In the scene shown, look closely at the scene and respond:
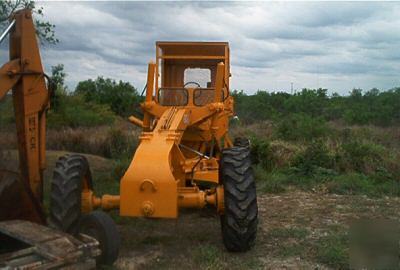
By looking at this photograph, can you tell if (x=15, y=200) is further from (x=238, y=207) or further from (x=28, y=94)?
(x=238, y=207)

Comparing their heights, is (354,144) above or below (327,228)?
above

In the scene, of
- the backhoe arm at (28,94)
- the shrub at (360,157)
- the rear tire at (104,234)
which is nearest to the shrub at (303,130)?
the shrub at (360,157)

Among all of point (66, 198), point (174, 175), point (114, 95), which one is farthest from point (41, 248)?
point (114, 95)

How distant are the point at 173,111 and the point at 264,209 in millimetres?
2720

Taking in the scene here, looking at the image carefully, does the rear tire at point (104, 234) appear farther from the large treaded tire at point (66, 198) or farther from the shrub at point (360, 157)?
the shrub at point (360, 157)

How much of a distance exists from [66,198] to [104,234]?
106 centimetres

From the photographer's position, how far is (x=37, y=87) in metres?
6.87

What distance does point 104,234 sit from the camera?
561 centimetres

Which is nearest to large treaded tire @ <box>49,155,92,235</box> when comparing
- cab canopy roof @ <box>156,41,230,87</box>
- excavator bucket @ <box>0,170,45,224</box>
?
excavator bucket @ <box>0,170,45,224</box>

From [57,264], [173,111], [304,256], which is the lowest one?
[304,256]

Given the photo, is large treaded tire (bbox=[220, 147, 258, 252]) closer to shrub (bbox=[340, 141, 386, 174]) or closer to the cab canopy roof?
the cab canopy roof

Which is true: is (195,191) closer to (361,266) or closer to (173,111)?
(173,111)

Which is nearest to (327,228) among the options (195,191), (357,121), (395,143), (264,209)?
(264,209)

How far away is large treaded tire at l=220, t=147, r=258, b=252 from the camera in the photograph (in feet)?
21.1
